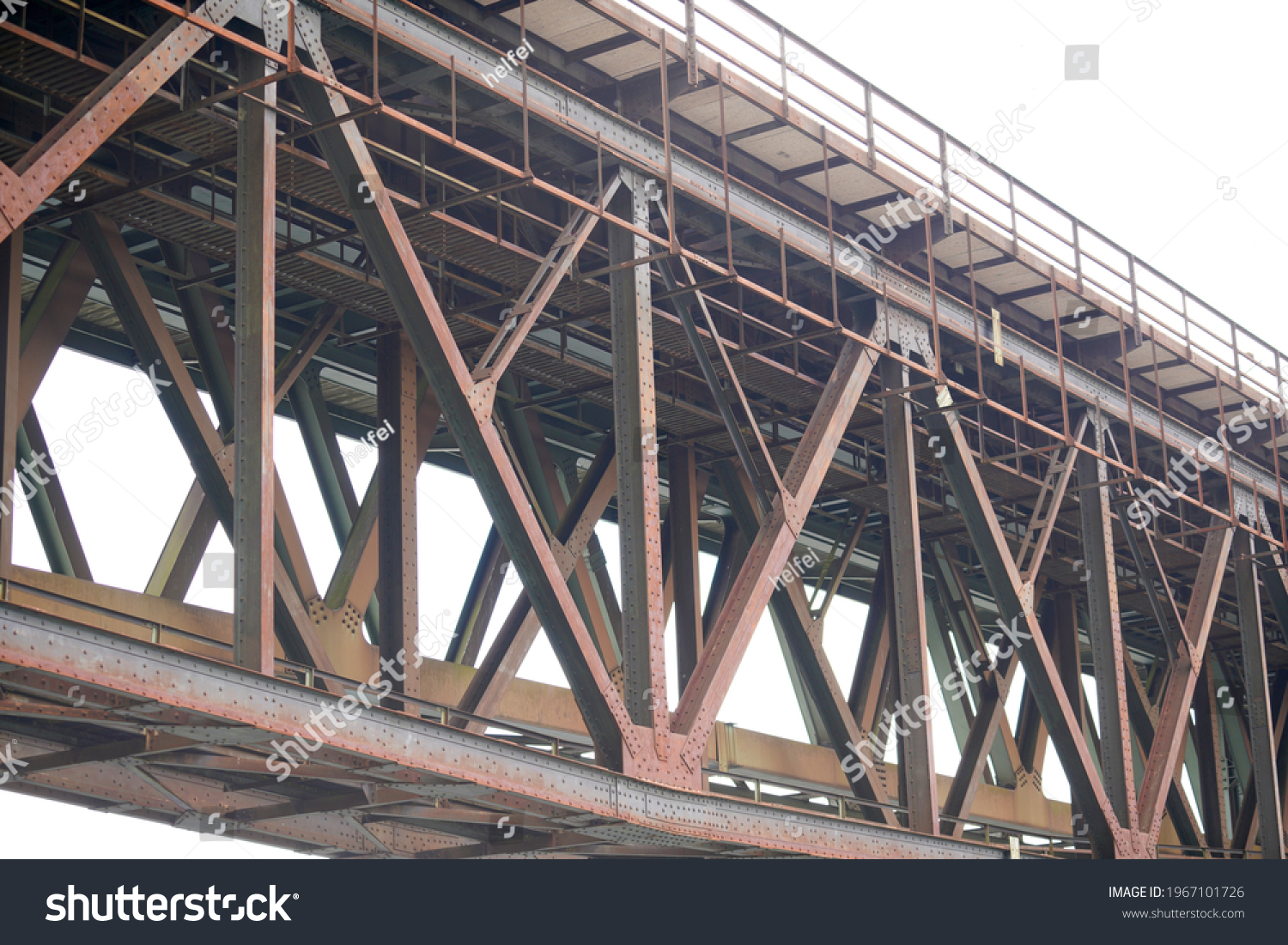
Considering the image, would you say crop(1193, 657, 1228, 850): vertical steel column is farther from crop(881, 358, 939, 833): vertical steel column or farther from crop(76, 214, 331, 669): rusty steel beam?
crop(76, 214, 331, 669): rusty steel beam

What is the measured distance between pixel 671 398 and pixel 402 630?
22.3 feet

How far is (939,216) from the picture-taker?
21.7 meters

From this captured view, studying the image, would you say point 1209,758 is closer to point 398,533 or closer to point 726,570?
point 726,570

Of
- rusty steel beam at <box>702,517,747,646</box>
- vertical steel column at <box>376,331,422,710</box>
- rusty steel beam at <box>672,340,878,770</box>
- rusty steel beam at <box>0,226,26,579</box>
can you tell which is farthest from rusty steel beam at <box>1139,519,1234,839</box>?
rusty steel beam at <box>0,226,26,579</box>

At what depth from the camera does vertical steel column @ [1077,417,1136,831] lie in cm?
2330

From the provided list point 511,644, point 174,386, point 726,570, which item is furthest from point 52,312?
point 726,570

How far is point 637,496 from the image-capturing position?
1582 centimetres

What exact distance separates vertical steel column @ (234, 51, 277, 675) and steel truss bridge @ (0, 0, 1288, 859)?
36mm

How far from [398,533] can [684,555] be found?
7.60 metres

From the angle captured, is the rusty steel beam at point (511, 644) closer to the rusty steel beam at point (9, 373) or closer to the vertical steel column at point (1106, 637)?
the rusty steel beam at point (9, 373)

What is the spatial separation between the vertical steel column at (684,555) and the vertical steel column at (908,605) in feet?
16.1

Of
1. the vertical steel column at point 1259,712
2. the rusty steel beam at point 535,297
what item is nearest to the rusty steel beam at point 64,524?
the rusty steel beam at point 535,297
